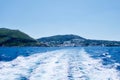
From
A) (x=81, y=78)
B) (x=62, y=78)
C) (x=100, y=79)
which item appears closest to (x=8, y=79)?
(x=62, y=78)

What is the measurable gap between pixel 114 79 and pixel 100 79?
140cm

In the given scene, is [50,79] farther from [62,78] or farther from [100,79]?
[100,79]

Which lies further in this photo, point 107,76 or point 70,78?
point 107,76

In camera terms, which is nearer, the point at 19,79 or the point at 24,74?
the point at 19,79

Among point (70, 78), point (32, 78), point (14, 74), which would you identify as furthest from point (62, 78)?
point (14, 74)

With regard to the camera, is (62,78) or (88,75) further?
(88,75)

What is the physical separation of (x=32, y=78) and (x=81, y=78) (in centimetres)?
436

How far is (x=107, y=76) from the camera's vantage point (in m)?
25.8

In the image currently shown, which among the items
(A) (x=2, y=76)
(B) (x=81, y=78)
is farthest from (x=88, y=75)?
(A) (x=2, y=76)

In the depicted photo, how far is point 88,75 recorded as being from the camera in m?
25.5

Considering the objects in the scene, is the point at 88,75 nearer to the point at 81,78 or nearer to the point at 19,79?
the point at 81,78

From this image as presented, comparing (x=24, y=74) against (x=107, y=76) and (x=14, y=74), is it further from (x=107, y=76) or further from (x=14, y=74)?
(x=107, y=76)

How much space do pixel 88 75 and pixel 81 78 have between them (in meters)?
1.65

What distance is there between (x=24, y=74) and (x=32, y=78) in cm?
170
